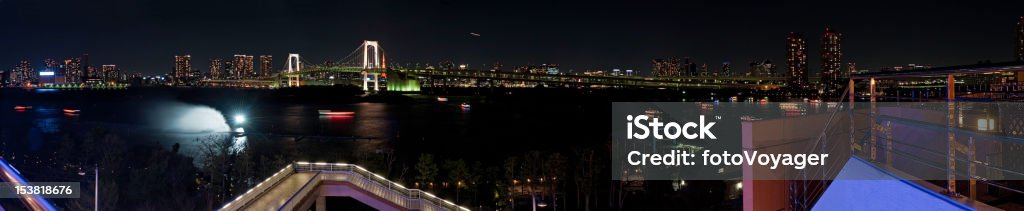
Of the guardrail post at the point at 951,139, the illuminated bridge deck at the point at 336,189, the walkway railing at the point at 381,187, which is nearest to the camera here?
the guardrail post at the point at 951,139

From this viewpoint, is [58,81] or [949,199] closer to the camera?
[949,199]

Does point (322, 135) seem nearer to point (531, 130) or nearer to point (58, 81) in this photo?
point (531, 130)

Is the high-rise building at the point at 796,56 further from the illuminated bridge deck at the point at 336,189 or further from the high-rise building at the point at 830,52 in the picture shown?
the illuminated bridge deck at the point at 336,189

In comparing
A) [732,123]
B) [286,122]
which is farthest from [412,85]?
[732,123]

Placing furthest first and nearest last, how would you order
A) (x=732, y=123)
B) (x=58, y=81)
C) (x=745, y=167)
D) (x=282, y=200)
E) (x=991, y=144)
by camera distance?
(x=58, y=81) < (x=732, y=123) < (x=282, y=200) < (x=745, y=167) < (x=991, y=144)

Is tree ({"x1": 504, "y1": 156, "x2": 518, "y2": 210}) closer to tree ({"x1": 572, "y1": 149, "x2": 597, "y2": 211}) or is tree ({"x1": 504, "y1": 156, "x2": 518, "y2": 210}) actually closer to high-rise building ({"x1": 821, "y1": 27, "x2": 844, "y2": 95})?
tree ({"x1": 572, "y1": 149, "x2": 597, "y2": 211})

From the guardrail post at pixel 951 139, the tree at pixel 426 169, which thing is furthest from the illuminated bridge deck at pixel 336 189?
the guardrail post at pixel 951 139

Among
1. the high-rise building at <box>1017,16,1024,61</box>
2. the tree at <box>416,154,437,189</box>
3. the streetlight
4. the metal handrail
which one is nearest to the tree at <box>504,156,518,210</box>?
the tree at <box>416,154,437,189</box>

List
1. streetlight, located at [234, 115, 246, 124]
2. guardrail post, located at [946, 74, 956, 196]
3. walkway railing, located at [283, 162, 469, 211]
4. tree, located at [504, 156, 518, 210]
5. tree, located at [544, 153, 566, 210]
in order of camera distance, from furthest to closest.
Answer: streetlight, located at [234, 115, 246, 124]
tree, located at [504, 156, 518, 210]
tree, located at [544, 153, 566, 210]
walkway railing, located at [283, 162, 469, 211]
guardrail post, located at [946, 74, 956, 196]
